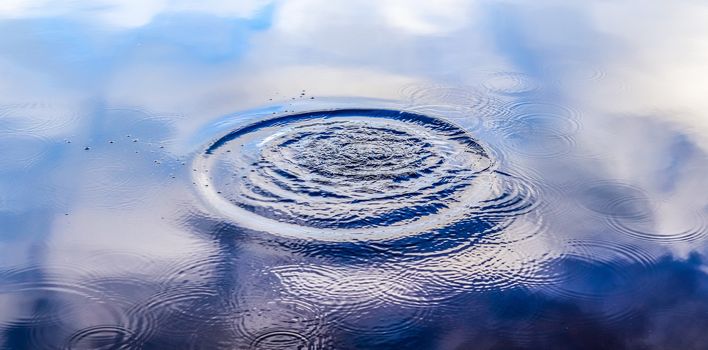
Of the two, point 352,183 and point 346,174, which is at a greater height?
point 346,174

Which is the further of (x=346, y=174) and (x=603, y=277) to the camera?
(x=346, y=174)

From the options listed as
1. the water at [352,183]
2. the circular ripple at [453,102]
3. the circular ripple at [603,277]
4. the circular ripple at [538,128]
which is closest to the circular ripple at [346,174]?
the water at [352,183]

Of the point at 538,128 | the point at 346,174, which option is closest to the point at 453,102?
the point at 538,128

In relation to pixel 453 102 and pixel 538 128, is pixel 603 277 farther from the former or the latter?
pixel 453 102

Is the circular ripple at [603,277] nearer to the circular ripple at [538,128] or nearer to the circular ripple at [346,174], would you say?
the circular ripple at [346,174]

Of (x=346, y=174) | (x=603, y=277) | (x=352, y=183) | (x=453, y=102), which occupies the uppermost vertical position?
(x=453, y=102)

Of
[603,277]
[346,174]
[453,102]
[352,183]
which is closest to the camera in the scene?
[603,277]

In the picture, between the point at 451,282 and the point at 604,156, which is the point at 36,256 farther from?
the point at 604,156
